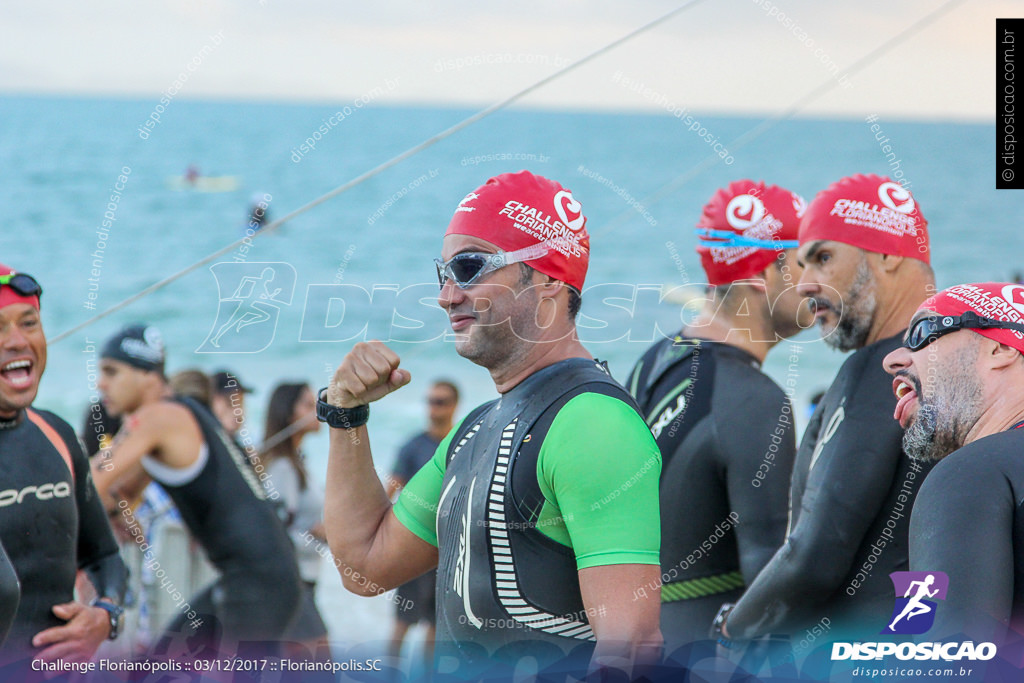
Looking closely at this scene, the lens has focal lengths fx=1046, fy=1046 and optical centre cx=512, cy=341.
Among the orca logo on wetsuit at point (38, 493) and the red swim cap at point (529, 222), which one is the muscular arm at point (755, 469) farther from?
the orca logo on wetsuit at point (38, 493)

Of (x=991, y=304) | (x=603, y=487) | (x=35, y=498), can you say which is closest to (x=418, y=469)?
(x=35, y=498)

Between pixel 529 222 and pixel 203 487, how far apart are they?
305cm

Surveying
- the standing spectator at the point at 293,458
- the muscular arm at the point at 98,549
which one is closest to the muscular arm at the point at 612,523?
the muscular arm at the point at 98,549

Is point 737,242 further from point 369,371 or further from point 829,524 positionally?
point 369,371

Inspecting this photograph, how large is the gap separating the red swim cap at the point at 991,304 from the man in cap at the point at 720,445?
1061 mm

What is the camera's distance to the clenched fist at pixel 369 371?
261 cm

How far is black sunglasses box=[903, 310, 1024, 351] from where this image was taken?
2.47 meters

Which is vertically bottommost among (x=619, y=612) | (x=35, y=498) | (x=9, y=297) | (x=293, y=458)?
(x=619, y=612)

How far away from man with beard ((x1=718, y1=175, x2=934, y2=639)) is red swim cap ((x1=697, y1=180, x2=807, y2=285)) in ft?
1.57

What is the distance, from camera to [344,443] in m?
2.78

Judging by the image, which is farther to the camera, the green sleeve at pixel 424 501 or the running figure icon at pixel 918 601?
the green sleeve at pixel 424 501

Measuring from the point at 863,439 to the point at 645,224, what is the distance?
25.3m

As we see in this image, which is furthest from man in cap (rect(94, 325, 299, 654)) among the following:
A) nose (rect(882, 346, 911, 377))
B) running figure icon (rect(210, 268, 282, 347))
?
nose (rect(882, 346, 911, 377))

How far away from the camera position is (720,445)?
3527 mm
